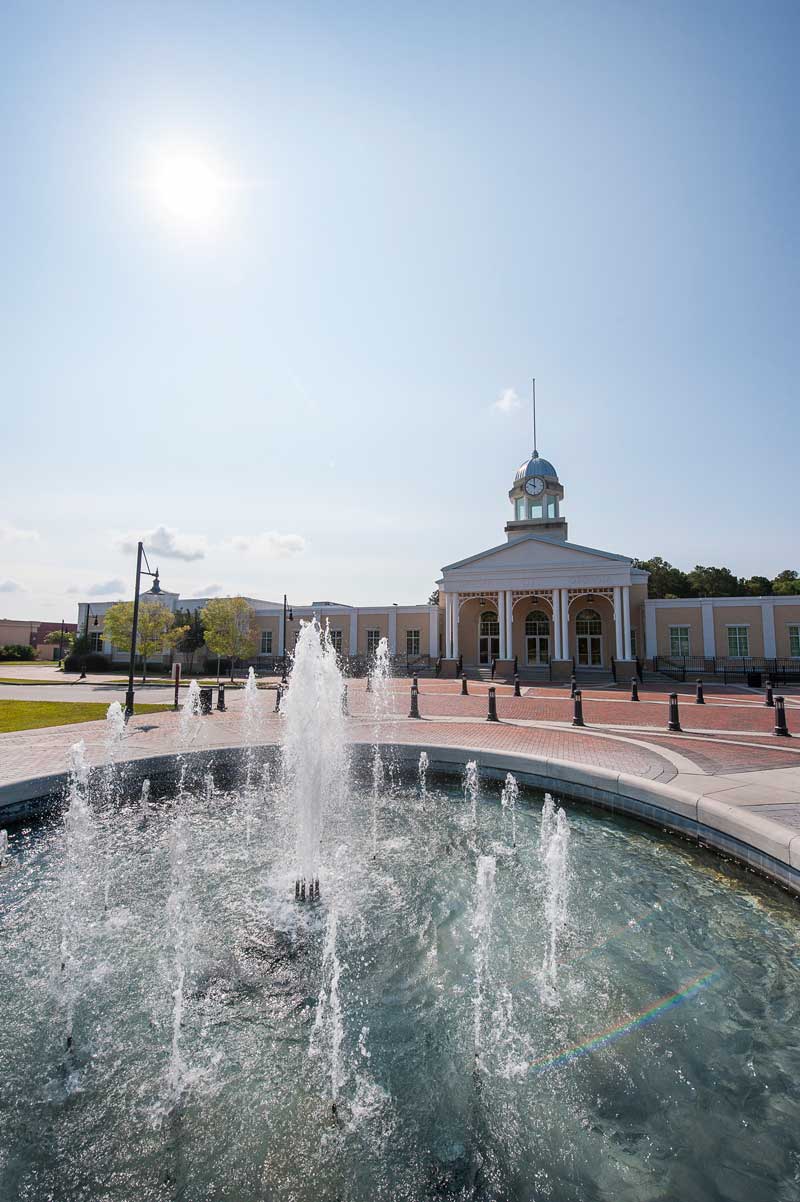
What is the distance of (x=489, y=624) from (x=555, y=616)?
20.3 feet

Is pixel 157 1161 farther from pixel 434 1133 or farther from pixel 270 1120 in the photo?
pixel 434 1133

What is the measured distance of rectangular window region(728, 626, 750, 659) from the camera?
32750 mm

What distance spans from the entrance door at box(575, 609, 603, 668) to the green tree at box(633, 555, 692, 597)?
2696 cm

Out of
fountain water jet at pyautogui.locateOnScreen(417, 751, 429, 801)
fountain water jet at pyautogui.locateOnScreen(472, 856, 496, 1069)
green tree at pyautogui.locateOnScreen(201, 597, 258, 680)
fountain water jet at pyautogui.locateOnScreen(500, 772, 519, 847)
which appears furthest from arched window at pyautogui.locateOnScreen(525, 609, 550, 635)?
fountain water jet at pyautogui.locateOnScreen(472, 856, 496, 1069)


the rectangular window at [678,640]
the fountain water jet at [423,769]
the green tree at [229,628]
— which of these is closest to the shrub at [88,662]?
the green tree at [229,628]

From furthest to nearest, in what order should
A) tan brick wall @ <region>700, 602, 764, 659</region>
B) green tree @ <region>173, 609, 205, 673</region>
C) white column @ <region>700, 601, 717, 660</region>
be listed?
green tree @ <region>173, 609, 205, 673</region> < white column @ <region>700, 601, 717, 660</region> < tan brick wall @ <region>700, 602, 764, 659</region>

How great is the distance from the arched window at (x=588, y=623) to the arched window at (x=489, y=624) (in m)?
5.35

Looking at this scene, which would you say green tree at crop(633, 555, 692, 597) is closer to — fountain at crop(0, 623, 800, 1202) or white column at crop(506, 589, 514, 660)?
white column at crop(506, 589, 514, 660)

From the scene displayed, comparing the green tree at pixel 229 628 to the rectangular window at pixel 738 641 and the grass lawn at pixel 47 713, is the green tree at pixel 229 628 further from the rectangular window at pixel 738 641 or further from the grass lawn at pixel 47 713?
the rectangular window at pixel 738 641

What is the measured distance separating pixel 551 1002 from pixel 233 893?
3.12 m

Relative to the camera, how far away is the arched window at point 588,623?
35.8 metres

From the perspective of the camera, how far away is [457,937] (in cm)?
460

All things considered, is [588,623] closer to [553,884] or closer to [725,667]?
[725,667]

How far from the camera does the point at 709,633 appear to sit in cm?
3341
